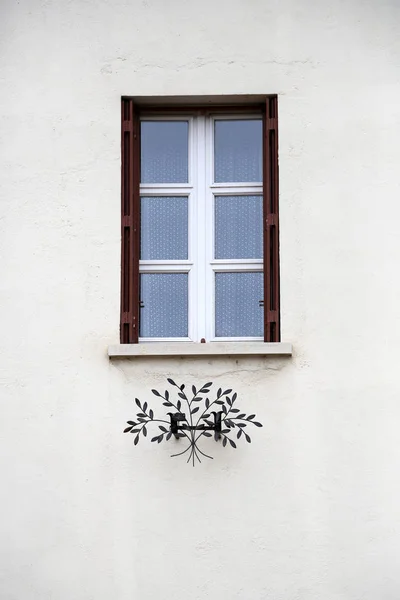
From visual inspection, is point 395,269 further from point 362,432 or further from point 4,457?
point 4,457

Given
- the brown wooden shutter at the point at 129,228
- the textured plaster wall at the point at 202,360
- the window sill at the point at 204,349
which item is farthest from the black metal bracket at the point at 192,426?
the brown wooden shutter at the point at 129,228

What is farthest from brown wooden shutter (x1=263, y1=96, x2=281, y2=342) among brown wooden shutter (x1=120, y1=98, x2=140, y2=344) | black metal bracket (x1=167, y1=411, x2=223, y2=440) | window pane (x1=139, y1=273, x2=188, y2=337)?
brown wooden shutter (x1=120, y1=98, x2=140, y2=344)

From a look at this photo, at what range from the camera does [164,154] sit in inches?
339

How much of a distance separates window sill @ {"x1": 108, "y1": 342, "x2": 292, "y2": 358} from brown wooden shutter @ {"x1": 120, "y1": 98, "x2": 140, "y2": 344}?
0.18 metres

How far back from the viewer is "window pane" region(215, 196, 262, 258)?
8.46 meters

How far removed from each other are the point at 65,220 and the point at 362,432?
2.34 metres

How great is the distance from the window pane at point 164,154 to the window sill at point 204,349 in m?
1.26

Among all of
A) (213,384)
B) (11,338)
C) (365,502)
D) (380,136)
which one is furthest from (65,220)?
(365,502)

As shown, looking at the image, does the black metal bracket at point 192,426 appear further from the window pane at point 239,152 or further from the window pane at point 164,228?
the window pane at point 239,152

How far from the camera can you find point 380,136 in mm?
8227

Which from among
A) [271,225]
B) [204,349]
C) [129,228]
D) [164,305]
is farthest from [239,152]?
[204,349]

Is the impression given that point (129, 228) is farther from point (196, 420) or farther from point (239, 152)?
point (196, 420)

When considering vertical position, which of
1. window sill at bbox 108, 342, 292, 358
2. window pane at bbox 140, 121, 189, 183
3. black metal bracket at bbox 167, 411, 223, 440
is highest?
window pane at bbox 140, 121, 189, 183

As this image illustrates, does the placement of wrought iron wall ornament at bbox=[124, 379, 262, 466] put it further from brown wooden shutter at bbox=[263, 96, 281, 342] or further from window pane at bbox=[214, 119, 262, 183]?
window pane at bbox=[214, 119, 262, 183]
